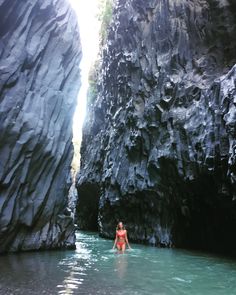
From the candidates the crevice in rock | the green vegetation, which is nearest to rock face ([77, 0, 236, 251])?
the green vegetation

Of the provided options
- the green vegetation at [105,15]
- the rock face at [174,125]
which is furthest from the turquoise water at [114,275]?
the green vegetation at [105,15]

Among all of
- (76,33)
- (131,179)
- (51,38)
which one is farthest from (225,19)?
(131,179)

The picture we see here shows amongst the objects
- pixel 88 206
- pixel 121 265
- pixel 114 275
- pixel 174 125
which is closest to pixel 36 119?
pixel 121 265

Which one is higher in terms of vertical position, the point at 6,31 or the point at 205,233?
the point at 6,31

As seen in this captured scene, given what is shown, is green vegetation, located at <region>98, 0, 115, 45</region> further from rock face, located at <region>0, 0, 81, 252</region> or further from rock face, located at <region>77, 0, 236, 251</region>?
rock face, located at <region>0, 0, 81, 252</region>

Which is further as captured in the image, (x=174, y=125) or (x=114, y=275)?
(x=174, y=125)

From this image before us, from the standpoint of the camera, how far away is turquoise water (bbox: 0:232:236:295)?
7.71m

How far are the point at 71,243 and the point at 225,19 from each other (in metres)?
11.9

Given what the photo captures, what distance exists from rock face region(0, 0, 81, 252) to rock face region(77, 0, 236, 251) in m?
4.62

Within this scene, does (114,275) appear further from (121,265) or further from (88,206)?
(88,206)

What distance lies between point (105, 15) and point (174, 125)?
13.2 meters

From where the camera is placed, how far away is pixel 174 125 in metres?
17.2

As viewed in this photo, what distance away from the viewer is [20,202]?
43.7 feet

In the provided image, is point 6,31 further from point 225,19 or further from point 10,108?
point 225,19
